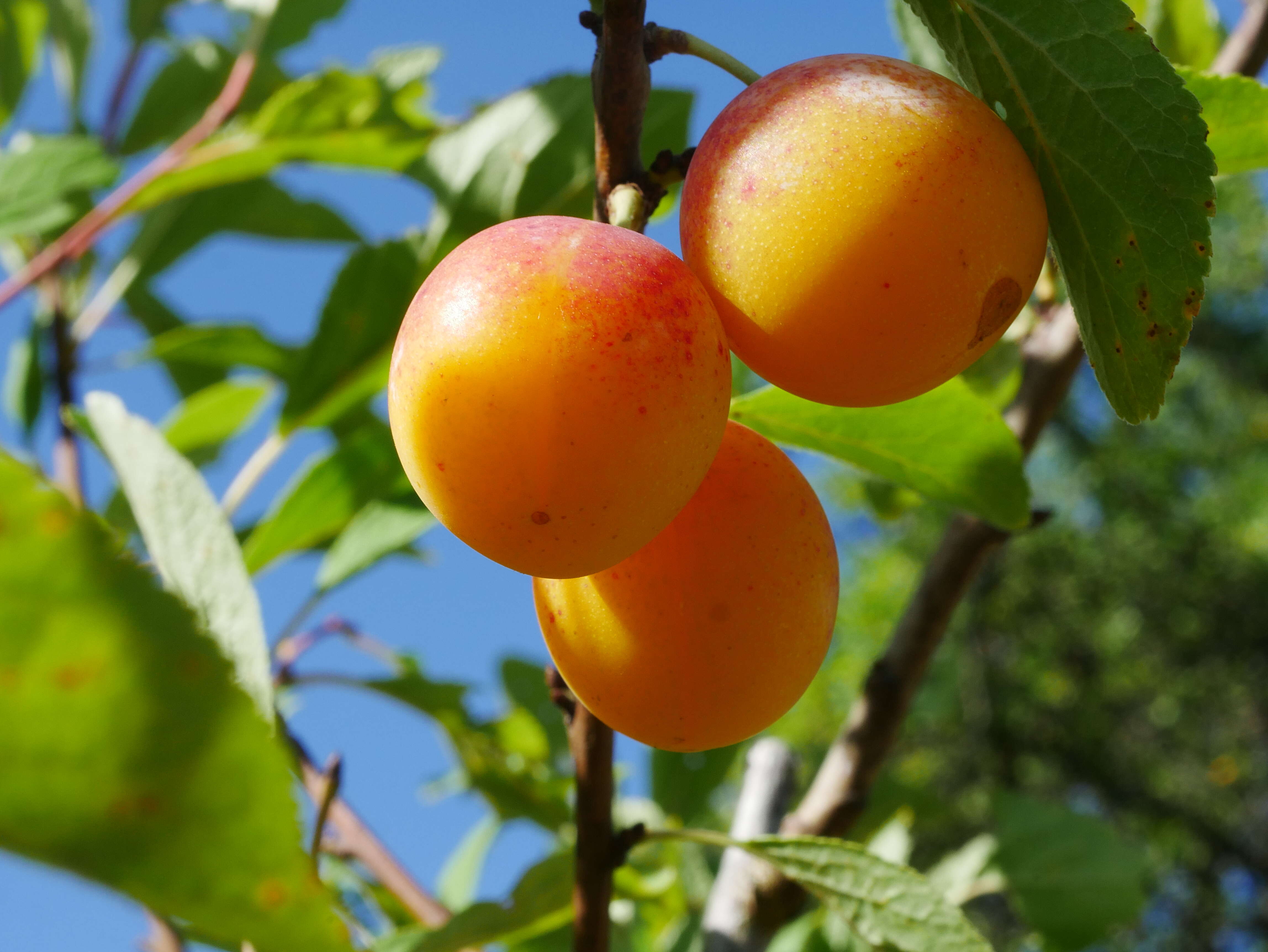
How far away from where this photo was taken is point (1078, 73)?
476 millimetres

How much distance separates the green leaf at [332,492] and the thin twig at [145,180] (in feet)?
1.31

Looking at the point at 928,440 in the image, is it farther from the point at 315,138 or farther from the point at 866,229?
the point at 315,138

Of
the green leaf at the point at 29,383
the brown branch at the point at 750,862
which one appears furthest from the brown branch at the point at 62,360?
the brown branch at the point at 750,862

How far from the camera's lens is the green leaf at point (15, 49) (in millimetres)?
1596

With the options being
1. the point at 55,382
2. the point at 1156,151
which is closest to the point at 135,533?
the point at 55,382

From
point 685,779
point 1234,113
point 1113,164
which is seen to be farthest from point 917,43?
point 685,779

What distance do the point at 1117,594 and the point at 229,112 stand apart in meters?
10.0

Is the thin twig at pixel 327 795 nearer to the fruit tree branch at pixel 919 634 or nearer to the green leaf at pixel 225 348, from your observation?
the fruit tree branch at pixel 919 634

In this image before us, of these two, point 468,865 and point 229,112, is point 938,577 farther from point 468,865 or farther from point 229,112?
point 229,112

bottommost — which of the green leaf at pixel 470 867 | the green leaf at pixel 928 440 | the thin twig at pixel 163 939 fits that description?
the green leaf at pixel 470 867

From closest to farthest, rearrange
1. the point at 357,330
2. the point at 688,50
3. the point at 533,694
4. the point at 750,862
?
the point at 688,50 < the point at 750,862 < the point at 357,330 < the point at 533,694

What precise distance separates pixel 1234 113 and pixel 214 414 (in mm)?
1228

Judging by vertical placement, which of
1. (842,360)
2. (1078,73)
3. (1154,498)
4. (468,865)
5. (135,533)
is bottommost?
(1154,498)

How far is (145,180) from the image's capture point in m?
1.24
